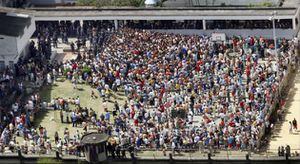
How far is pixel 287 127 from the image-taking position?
8306 cm

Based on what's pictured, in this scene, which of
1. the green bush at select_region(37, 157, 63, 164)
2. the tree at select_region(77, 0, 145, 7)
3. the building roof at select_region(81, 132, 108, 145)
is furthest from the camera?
the tree at select_region(77, 0, 145, 7)

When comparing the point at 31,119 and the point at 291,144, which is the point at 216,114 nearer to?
the point at 291,144

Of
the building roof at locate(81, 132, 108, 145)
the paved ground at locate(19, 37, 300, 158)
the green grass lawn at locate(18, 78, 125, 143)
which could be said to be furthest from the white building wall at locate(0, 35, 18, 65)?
the building roof at locate(81, 132, 108, 145)

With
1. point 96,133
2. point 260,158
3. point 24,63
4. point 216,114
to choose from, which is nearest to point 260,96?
point 216,114

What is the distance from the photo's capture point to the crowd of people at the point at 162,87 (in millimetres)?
80062

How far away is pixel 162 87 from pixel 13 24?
53.1 ft

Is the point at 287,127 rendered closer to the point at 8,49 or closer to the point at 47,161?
the point at 47,161

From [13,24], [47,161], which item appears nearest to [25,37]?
[13,24]

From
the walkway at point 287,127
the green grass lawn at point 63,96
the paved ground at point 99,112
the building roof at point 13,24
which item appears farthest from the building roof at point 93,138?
the building roof at point 13,24

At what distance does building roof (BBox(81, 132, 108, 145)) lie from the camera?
74.0 m

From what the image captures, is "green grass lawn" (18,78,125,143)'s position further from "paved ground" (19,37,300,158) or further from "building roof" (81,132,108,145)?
"building roof" (81,132,108,145)

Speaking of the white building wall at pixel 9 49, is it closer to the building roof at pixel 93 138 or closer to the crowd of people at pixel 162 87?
the crowd of people at pixel 162 87

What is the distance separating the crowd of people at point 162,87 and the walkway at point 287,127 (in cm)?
130

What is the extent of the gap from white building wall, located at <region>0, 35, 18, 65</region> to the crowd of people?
3.51 ft
